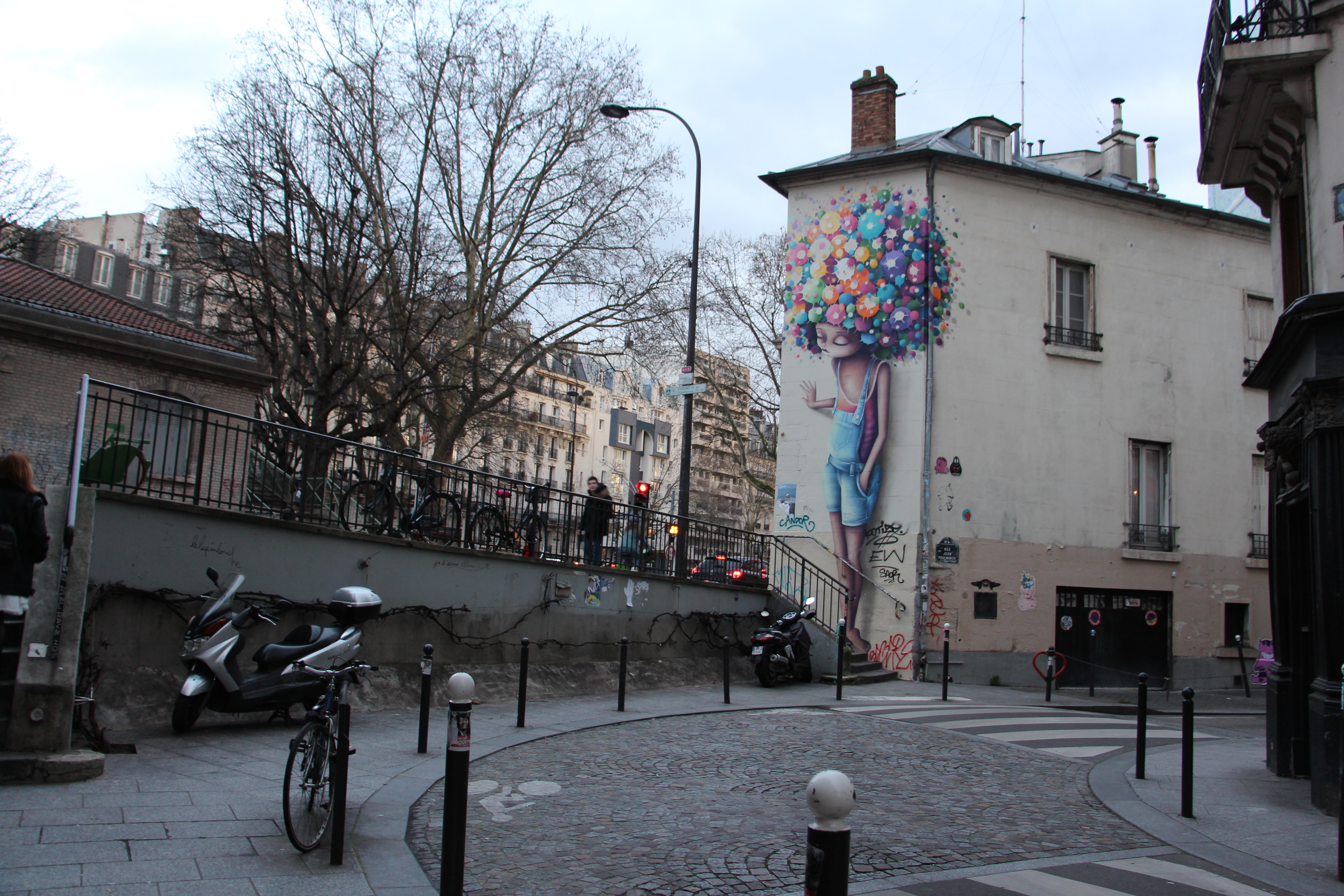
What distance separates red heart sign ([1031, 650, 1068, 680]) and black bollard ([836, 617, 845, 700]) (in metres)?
4.95

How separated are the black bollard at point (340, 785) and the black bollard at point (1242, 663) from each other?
21233 mm

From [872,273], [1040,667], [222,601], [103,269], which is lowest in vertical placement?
[1040,667]

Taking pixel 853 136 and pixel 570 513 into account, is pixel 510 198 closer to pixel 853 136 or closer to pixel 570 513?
pixel 853 136

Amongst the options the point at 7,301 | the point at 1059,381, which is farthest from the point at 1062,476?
the point at 7,301

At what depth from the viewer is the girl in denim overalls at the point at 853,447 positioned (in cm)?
2011

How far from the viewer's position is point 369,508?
1155cm

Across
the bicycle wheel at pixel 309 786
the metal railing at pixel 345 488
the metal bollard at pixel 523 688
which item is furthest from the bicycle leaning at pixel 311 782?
the metal bollard at pixel 523 688

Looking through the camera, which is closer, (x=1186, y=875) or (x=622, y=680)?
(x=1186, y=875)

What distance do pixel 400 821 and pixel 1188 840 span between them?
517cm

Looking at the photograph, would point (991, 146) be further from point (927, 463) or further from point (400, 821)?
point (400, 821)

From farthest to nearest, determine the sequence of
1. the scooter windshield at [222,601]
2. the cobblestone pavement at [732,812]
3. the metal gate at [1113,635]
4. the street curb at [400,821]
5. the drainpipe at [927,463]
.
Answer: the metal gate at [1113,635] < the drainpipe at [927,463] < the scooter windshield at [222,601] < the cobblestone pavement at [732,812] < the street curb at [400,821]

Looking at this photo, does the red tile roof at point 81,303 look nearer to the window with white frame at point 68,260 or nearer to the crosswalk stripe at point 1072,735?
the crosswalk stripe at point 1072,735

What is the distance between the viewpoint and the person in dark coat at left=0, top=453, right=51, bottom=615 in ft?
20.3

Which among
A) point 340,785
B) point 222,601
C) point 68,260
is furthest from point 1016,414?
point 68,260
